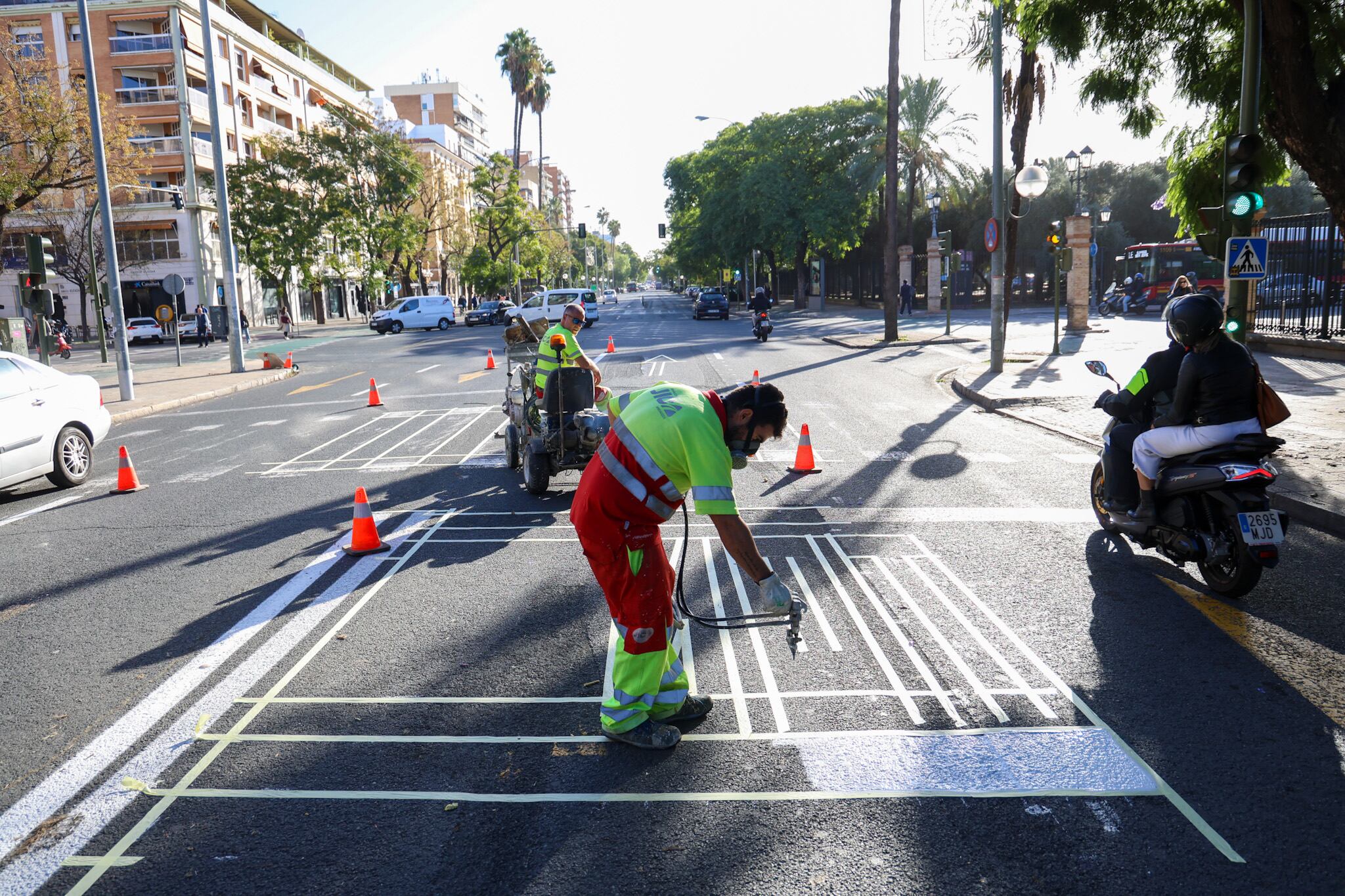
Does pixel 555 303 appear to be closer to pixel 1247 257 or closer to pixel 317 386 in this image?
pixel 317 386

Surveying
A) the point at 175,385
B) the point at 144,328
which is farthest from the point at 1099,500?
the point at 144,328

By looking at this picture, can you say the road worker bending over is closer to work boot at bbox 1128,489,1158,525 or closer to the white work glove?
the white work glove

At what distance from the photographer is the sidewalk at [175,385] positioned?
18172 mm

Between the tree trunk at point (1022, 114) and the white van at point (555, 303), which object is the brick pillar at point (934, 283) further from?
the tree trunk at point (1022, 114)

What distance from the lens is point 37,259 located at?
20.0 metres

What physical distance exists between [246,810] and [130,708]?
1317mm

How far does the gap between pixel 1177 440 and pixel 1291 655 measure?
4.78 feet

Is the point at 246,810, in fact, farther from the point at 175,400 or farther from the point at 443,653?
the point at 175,400

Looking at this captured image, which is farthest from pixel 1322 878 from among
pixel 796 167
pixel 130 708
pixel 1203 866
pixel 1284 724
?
pixel 796 167

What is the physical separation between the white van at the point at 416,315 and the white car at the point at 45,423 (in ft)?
117

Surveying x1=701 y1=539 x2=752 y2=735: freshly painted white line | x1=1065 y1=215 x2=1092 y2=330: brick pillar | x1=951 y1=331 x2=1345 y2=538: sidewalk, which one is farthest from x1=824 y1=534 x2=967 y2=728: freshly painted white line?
x1=1065 y1=215 x2=1092 y2=330: brick pillar

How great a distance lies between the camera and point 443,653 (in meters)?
5.04

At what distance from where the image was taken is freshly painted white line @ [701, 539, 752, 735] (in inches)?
166

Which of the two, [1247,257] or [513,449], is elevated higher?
[1247,257]
